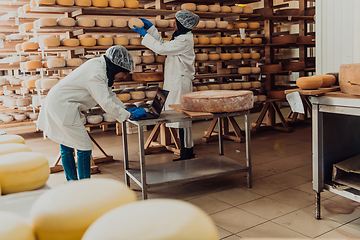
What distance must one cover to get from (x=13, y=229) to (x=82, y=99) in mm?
2498

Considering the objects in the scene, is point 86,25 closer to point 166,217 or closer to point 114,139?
point 114,139

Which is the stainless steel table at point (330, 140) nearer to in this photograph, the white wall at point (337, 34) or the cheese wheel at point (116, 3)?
the white wall at point (337, 34)

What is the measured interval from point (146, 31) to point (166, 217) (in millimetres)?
3845

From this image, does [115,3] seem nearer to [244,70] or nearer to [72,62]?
[72,62]

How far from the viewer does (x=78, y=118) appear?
298 cm

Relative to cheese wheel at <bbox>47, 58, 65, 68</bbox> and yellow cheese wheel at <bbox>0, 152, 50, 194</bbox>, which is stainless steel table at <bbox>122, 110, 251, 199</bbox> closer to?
cheese wheel at <bbox>47, 58, 65, 68</bbox>

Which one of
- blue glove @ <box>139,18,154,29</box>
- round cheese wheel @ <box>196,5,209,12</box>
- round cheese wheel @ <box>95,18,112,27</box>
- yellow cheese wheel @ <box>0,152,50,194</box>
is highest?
round cheese wheel @ <box>196,5,209,12</box>

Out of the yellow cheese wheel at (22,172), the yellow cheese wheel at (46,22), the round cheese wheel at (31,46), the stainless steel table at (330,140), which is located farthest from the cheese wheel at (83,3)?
the yellow cheese wheel at (22,172)

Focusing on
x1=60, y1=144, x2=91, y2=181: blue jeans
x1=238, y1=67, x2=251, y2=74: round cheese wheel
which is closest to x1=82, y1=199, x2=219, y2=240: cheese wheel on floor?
x1=60, y1=144, x2=91, y2=181: blue jeans

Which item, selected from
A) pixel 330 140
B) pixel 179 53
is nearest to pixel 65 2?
pixel 179 53

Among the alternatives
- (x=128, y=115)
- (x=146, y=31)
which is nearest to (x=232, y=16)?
(x=146, y=31)

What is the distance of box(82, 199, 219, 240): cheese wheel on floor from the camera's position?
1.61 feet

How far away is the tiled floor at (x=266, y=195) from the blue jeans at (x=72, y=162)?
0.60 meters

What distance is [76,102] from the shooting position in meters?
2.99
